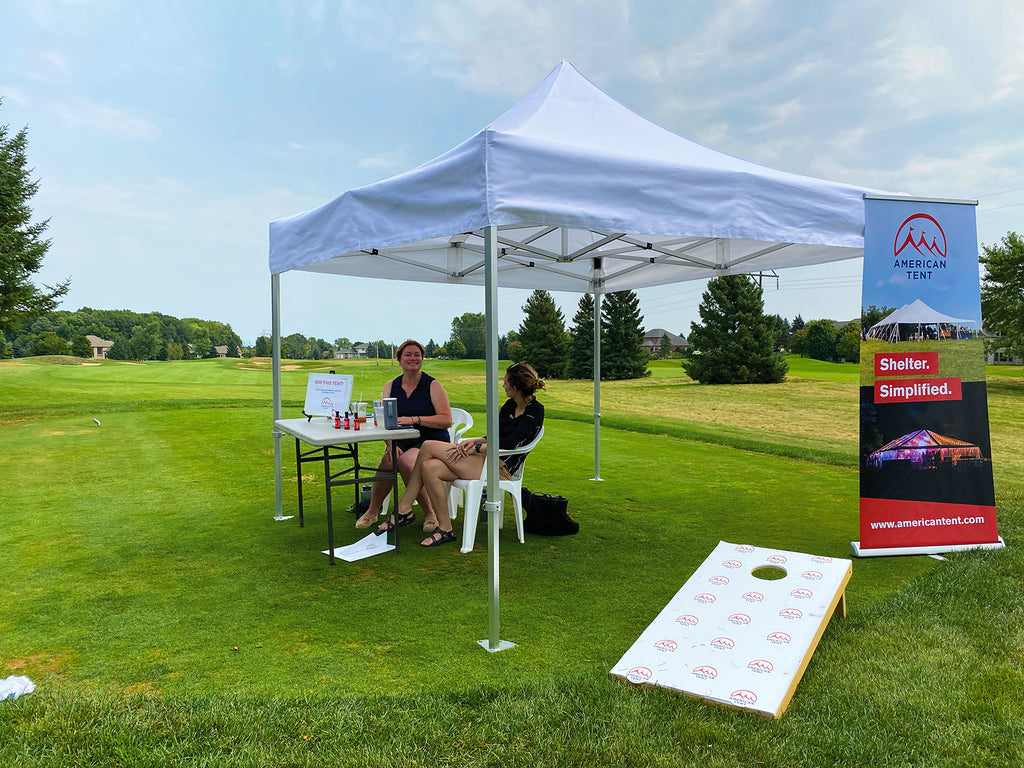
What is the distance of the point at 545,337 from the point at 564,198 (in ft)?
135

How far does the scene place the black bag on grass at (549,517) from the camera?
15.0 feet

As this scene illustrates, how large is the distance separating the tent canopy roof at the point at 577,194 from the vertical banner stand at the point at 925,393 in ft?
1.76

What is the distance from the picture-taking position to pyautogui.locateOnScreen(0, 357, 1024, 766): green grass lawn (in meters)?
2.08

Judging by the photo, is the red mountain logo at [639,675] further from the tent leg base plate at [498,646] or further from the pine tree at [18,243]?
the pine tree at [18,243]

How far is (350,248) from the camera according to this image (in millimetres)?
3553

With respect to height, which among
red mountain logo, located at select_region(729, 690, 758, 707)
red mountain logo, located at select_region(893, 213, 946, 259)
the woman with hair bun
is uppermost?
red mountain logo, located at select_region(893, 213, 946, 259)

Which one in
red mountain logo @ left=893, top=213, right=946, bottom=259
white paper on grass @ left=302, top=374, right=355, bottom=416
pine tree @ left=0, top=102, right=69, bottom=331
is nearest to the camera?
red mountain logo @ left=893, top=213, right=946, bottom=259

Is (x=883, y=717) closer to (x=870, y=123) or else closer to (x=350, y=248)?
(x=350, y=248)

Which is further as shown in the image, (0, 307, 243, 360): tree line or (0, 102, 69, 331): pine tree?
(0, 307, 243, 360): tree line

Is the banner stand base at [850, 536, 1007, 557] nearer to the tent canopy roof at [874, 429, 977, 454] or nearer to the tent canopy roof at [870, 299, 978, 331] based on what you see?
the tent canopy roof at [874, 429, 977, 454]

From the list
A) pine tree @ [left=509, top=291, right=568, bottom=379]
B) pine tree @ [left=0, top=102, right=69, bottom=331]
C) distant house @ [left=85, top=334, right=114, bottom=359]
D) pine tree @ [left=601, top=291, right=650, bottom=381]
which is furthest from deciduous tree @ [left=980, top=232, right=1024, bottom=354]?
distant house @ [left=85, top=334, right=114, bottom=359]

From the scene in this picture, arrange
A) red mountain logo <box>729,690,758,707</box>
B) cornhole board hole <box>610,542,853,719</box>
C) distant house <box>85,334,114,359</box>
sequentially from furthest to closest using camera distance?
distant house <box>85,334,114,359</box> < cornhole board hole <box>610,542,853,719</box> < red mountain logo <box>729,690,758,707</box>

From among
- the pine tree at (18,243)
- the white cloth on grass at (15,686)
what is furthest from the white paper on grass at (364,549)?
the pine tree at (18,243)

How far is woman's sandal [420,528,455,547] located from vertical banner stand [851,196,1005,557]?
2.59m
